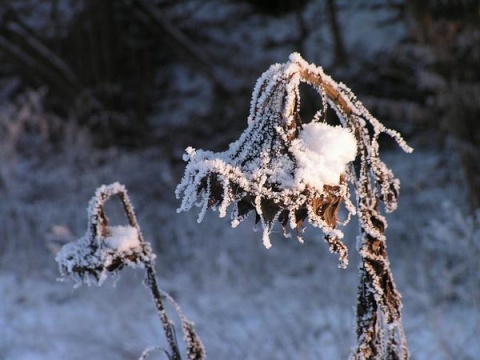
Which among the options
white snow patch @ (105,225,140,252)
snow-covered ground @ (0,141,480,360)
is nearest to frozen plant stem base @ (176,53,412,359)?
white snow patch @ (105,225,140,252)

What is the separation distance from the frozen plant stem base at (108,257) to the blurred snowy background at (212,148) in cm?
223

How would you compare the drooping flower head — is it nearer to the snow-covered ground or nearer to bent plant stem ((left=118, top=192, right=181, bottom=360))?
bent plant stem ((left=118, top=192, right=181, bottom=360))

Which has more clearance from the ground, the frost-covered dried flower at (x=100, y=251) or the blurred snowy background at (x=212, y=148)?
the blurred snowy background at (x=212, y=148)

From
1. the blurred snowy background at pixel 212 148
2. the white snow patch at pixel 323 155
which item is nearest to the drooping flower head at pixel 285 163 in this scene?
the white snow patch at pixel 323 155

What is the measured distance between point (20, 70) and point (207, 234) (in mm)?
3789

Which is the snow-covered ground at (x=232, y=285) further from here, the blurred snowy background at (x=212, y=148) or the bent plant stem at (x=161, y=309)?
the bent plant stem at (x=161, y=309)

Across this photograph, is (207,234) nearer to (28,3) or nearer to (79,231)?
(79,231)

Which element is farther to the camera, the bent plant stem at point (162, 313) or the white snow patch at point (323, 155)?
the bent plant stem at point (162, 313)

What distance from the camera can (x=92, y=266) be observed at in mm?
1130

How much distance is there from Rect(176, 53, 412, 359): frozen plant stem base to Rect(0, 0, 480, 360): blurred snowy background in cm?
237

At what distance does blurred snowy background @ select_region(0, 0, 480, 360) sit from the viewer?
4.61m

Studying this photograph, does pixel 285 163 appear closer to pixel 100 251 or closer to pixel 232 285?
pixel 100 251

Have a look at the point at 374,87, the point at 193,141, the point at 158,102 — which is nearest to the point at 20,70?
the point at 158,102

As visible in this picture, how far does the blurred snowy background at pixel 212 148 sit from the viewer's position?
4.61 m
